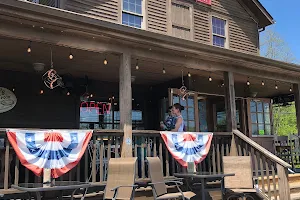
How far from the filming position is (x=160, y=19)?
955 cm

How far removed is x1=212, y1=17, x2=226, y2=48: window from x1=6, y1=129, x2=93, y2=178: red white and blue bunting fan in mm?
6995

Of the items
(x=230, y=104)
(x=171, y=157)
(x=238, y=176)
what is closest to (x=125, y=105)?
(x=171, y=157)

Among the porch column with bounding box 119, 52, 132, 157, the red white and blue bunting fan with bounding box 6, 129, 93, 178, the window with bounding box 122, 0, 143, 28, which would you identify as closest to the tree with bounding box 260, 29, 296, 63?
the window with bounding box 122, 0, 143, 28

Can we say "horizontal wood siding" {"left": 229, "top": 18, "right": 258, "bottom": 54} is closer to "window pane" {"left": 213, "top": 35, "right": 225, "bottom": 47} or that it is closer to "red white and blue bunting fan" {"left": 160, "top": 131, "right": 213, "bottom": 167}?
"window pane" {"left": 213, "top": 35, "right": 225, "bottom": 47}

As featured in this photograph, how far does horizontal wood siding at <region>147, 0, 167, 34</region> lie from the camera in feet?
Answer: 30.7

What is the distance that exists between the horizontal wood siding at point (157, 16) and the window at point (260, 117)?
3.63 m

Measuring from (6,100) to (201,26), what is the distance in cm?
612

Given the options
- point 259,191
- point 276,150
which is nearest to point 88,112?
point 259,191

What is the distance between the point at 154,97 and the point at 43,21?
5287mm

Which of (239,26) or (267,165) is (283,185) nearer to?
(267,165)

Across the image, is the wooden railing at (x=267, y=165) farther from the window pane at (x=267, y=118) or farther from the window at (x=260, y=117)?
the window pane at (x=267, y=118)

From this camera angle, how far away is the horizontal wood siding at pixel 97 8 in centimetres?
800

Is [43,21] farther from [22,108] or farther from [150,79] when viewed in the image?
[150,79]

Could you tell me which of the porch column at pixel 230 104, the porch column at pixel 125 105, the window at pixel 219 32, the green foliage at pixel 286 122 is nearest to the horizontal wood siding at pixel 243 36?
the window at pixel 219 32
